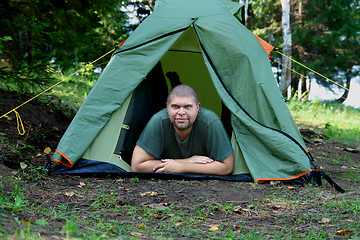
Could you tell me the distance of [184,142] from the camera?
4148 mm

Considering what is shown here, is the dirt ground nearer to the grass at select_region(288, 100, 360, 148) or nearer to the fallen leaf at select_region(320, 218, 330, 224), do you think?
the fallen leaf at select_region(320, 218, 330, 224)

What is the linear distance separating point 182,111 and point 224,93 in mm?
583

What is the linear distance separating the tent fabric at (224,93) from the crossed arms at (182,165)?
0.61ft

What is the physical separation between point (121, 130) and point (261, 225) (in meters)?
2.12

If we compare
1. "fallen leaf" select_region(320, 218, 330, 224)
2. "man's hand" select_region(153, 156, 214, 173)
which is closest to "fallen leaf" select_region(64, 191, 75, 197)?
"man's hand" select_region(153, 156, 214, 173)

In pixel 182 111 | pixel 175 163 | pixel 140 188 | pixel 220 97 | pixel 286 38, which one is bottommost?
pixel 140 188

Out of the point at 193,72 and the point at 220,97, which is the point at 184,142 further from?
the point at 193,72

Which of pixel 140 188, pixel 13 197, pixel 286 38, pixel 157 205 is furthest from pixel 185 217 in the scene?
pixel 286 38

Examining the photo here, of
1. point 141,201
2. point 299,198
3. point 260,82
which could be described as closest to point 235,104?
point 260,82

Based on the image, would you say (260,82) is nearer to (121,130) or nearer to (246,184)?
(246,184)

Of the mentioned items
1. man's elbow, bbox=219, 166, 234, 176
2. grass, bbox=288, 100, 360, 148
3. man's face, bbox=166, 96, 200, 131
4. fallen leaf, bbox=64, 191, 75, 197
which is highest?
man's face, bbox=166, 96, 200, 131

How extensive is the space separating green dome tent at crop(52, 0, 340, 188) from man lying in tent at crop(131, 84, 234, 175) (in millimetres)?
190

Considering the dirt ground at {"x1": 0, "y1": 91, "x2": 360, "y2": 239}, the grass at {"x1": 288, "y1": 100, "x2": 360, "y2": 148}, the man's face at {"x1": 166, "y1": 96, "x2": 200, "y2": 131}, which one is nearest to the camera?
the dirt ground at {"x1": 0, "y1": 91, "x2": 360, "y2": 239}

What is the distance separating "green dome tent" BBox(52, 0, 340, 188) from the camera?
396cm
